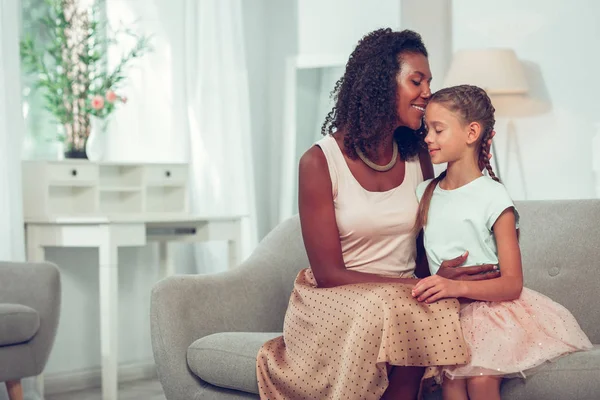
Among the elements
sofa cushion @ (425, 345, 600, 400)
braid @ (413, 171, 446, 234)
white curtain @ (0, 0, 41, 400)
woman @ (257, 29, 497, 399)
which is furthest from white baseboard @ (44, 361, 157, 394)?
sofa cushion @ (425, 345, 600, 400)

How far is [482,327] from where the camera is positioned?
2.16m

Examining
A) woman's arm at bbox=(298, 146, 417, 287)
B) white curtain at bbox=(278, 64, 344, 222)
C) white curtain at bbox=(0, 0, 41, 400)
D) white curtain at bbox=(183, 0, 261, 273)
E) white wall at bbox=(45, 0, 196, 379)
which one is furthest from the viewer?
white curtain at bbox=(278, 64, 344, 222)

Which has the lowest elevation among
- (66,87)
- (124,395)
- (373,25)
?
(124,395)

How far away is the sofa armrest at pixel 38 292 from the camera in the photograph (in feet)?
11.3

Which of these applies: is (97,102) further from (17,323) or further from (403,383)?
(403,383)

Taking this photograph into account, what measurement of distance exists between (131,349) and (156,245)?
1.71ft

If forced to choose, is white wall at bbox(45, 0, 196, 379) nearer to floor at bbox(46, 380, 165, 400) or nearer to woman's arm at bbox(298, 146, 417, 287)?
floor at bbox(46, 380, 165, 400)

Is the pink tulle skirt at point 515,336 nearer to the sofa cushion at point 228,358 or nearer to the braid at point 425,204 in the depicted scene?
the braid at point 425,204

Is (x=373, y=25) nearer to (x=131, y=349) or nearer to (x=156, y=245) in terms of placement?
(x=156, y=245)

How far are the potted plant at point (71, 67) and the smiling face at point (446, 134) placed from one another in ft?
7.31

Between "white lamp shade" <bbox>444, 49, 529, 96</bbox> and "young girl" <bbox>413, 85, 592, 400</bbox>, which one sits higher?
"white lamp shade" <bbox>444, 49, 529, 96</bbox>

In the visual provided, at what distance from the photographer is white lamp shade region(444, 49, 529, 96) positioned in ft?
14.1

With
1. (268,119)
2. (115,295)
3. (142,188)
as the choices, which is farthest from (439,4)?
(115,295)

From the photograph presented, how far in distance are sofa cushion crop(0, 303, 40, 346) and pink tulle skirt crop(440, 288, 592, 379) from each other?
5.68 feet
